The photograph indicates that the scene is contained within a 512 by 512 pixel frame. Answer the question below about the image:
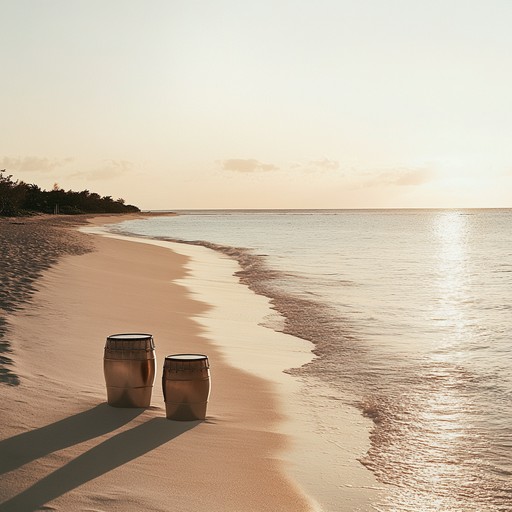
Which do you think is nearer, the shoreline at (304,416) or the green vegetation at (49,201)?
the shoreline at (304,416)

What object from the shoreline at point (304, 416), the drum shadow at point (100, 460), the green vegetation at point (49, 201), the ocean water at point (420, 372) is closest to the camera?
the drum shadow at point (100, 460)

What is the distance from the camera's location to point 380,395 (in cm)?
910

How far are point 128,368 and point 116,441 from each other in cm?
96

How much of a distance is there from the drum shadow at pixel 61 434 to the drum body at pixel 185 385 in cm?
43

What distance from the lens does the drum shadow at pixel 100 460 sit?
16.3ft

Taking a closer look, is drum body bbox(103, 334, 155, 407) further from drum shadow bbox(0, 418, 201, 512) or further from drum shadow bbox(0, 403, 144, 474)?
drum shadow bbox(0, 418, 201, 512)

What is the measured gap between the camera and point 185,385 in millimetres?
6766

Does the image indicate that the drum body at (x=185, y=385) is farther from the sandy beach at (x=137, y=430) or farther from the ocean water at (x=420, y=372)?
the ocean water at (x=420, y=372)

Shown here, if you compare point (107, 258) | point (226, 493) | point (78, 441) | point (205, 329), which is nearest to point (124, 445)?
point (78, 441)

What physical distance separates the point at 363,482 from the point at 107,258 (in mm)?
21842

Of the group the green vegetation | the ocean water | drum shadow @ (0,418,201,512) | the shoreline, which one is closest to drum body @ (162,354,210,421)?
drum shadow @ (0,418,201,512)

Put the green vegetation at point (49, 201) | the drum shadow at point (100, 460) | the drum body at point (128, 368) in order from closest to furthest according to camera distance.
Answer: the drum shadow at point (100, 460) < the drum body at point (128, 368) < the green vegetation at point (49, 201)

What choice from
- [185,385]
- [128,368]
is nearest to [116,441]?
[185,385]

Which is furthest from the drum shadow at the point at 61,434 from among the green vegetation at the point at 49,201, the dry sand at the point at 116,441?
the green vegetation at the point at 49,201
